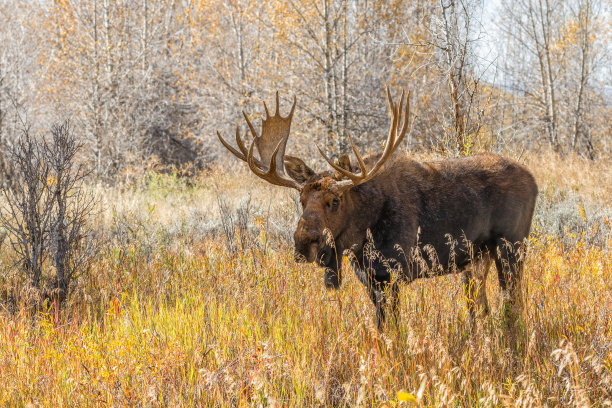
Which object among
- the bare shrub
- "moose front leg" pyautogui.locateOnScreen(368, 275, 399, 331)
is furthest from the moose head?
the bare shrub

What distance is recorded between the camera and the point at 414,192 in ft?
13.1

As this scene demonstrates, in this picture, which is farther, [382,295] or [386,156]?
[386,156]

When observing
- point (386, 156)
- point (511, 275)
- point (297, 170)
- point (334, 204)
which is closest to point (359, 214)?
point (334, 204)

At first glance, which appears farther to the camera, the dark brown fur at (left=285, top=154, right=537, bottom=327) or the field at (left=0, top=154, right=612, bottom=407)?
the dark brown fur at (left=285, top=154, right=537, bottom=327)

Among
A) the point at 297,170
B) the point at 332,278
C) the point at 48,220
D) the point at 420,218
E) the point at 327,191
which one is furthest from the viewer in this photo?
the point at 48,220

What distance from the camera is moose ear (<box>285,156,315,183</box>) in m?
4.04

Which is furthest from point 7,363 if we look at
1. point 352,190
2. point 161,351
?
point 352,190

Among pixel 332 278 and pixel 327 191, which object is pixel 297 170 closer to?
pixel 327 191

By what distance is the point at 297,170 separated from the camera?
161 inches

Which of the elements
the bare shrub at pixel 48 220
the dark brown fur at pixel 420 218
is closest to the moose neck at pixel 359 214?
the dark brown fur at pixel 420 218

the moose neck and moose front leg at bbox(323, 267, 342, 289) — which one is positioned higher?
the moose neck

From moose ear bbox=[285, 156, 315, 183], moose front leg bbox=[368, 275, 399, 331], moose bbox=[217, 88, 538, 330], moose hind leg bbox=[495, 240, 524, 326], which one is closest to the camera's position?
moose front leg bbox=[368, 275, 399, 331]

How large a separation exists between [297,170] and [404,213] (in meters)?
0.90

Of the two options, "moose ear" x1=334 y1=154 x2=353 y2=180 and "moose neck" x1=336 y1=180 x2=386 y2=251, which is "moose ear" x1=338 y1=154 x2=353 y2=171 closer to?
"moose ear" x1=334 y1=154 x2=353 y2=180
